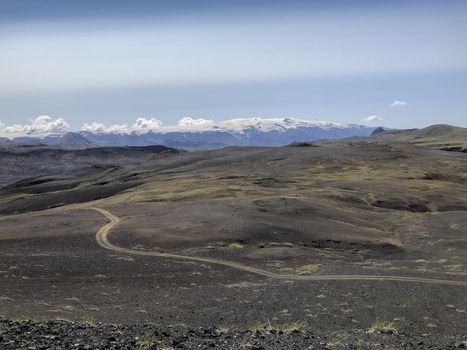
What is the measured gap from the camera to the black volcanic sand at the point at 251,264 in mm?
26877

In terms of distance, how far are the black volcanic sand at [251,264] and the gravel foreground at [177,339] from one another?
13 centimetres

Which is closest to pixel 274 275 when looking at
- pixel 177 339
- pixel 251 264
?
pixel 251 264

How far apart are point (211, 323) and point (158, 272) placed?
13874mm

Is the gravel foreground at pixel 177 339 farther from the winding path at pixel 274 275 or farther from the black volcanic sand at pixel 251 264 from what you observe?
the winding path at pixel 274 275

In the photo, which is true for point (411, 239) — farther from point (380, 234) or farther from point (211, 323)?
point (211, 323)

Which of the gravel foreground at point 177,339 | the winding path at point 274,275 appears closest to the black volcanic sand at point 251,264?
the gravel foreground at point 177,339

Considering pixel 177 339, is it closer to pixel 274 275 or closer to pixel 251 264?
pixel 274 275

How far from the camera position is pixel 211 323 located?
27.5m

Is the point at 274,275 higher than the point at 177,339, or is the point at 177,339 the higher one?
the point at 177,339

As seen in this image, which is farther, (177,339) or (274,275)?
(274,275)

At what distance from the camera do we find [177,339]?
2006 centimetres

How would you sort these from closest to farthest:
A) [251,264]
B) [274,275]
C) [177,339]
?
1. [177,339]
2. [274,275]
3. [251,264]

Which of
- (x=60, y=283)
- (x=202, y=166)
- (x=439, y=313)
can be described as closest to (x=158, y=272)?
(x=60, y=283)

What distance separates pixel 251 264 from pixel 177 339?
85.4ft
